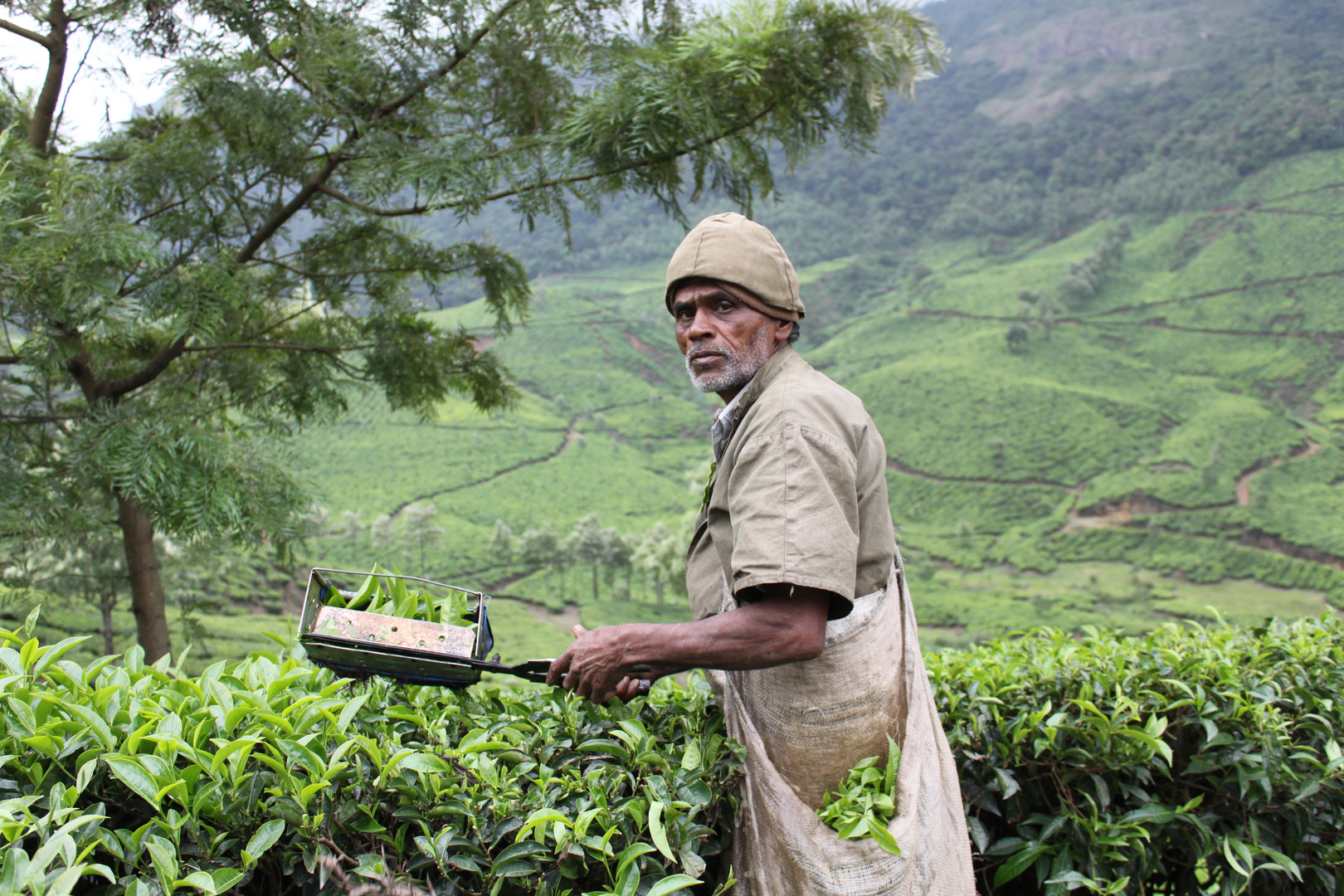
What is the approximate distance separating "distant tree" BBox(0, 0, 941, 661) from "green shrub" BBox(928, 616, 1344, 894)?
2051 mm

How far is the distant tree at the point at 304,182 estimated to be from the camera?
2830 mm

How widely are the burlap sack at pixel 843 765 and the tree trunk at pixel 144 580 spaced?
3225mm

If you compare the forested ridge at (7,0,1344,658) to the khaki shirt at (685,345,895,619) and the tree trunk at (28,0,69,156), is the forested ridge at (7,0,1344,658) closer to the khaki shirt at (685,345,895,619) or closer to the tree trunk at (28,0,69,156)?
the tree trunk at (28,0,69,156)

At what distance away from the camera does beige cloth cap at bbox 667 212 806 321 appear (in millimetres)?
1388

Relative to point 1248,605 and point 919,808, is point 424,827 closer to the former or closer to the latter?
point 919,808

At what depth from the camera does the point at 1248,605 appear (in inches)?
1224

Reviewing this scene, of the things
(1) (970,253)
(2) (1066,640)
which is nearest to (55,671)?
(2) (1066,640)

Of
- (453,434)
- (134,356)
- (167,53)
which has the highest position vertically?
(167,53)

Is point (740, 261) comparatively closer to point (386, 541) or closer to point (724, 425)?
point (724, 425)

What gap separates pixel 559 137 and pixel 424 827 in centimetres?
255

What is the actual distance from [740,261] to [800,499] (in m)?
0.44

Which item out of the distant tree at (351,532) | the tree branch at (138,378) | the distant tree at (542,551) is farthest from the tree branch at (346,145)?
the distant tree at (542,551)

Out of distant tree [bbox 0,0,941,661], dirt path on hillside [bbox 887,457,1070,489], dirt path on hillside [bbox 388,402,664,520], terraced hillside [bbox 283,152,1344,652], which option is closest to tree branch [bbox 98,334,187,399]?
distant tree [bbox 0,0,941,661]

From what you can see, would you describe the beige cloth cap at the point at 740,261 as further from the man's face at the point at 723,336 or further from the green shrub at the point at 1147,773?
the green shrub at the point at 1147,773
